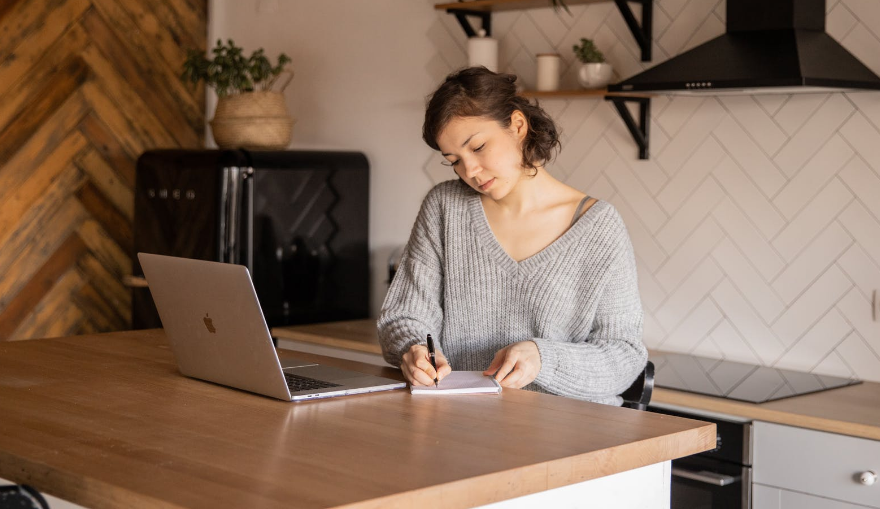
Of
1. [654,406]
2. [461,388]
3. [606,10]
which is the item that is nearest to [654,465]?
[461,388]

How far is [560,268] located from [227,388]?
73 centimetres

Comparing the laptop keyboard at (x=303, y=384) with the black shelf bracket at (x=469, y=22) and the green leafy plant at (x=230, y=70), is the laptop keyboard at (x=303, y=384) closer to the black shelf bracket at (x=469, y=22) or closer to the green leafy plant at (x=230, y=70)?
the black shelf bracket at (x=469, y=22)

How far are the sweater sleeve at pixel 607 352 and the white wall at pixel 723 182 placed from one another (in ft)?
3.02

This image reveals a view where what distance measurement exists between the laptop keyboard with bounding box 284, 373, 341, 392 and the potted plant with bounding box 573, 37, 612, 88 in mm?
1608

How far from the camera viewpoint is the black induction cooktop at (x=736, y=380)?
255 cm

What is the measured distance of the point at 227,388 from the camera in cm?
181

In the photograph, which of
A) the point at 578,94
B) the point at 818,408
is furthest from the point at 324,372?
the point at 578,94

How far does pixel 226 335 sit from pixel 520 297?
2.21ft

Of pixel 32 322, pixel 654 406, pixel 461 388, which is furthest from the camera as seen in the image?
pixel 32 322

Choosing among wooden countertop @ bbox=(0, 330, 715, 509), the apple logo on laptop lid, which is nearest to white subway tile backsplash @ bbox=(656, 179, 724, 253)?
wooden countertop @ bbox=(0, 330, 715, 509)

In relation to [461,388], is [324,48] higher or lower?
higher

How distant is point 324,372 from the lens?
196 cm

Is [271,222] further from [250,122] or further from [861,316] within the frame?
[861,316]

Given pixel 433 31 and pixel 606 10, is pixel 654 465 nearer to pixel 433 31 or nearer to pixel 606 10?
pixel 606 10
